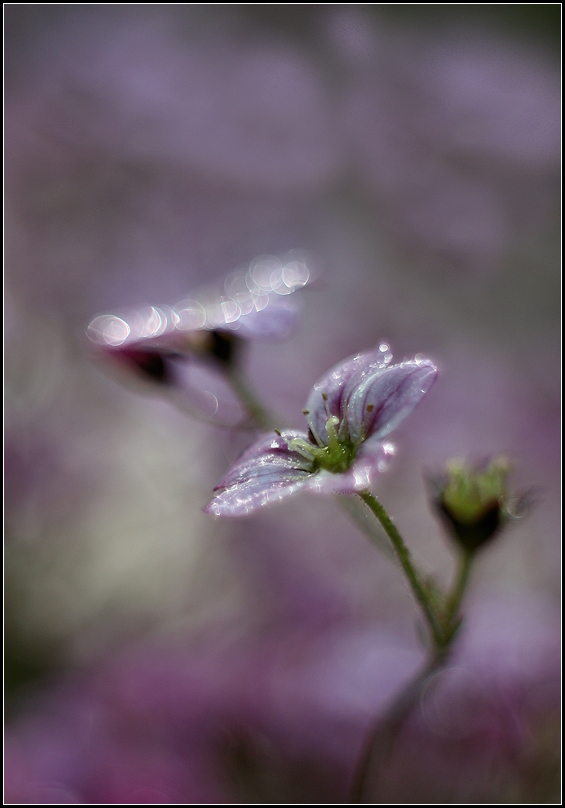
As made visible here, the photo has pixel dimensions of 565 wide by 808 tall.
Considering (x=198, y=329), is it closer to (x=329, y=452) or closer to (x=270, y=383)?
(x=329, y=452)

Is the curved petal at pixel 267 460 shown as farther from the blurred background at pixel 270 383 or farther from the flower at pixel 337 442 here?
the blurred background at pixel 270 383

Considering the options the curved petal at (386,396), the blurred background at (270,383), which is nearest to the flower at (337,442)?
the curved petal at (386,396)

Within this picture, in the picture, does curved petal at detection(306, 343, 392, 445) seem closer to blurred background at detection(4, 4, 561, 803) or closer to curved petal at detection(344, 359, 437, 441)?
curved petal at detection(344, 359, 437, 441)

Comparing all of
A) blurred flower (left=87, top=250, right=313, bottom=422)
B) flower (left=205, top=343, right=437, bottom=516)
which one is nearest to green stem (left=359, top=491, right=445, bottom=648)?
flower (left=205, top=343, right=437, bottom=516)

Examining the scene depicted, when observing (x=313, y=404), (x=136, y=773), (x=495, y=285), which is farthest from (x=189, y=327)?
(x=495, y=285)

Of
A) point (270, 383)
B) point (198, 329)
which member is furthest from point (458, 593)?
point (270, 383)
